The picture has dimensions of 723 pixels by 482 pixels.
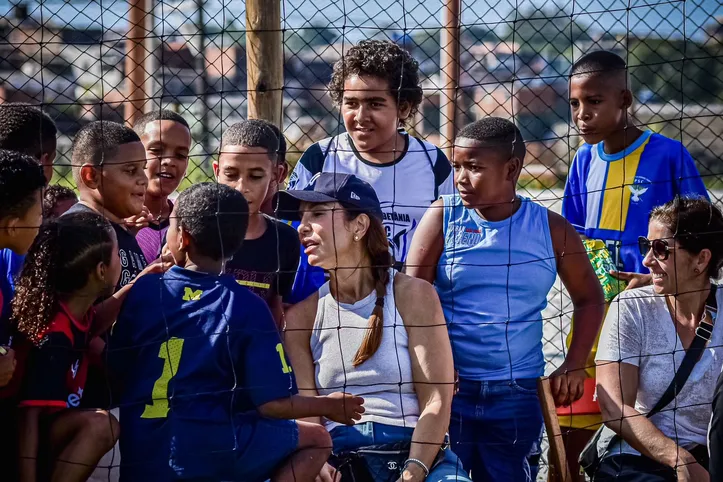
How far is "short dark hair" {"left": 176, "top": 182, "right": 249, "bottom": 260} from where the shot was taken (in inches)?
104

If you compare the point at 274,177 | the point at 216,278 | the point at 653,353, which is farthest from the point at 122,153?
the point at 653,353

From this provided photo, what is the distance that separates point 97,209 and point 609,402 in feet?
5.67

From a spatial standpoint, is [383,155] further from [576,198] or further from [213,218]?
[213,218]

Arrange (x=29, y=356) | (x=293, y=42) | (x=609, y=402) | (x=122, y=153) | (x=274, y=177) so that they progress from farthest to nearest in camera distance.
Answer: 1. (x=293, y=42)
2. (x=274, y=177)
3. (x=122, y=153)
4. (x=609, y=402)
5. (x=29, y=356)

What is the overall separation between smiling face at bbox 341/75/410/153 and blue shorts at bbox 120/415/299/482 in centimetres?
123

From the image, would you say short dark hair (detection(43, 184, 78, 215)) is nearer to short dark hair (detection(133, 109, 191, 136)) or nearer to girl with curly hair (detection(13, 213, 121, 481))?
short dark hair (detection(133, 109, 191, 136))

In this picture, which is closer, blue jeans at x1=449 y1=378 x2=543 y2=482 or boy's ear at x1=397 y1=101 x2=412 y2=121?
blue jeans at x1=449 y1=378 x2=543 y2=482

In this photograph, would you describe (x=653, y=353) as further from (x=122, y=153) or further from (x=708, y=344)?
(x=122, y=153)

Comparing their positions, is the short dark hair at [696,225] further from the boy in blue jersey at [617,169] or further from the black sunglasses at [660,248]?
the boy in blue jersey at [617,169]

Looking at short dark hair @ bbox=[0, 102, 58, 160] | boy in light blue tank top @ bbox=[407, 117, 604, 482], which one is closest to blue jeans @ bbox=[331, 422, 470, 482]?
boy in light blue tank top @ bbox=[407, 117, 604, 482]

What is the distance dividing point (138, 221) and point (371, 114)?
937 millimetres

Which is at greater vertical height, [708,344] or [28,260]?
[28,260]

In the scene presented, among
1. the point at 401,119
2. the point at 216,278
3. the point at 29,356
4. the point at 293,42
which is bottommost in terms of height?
the point at 29,356

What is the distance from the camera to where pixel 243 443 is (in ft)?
8.35
